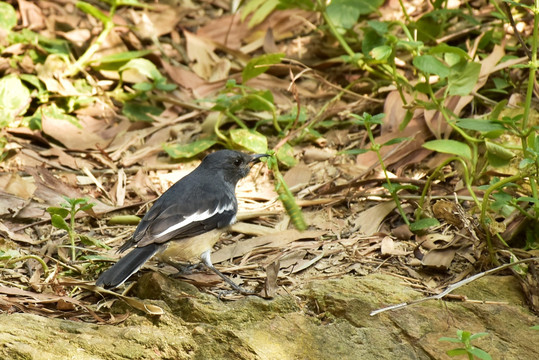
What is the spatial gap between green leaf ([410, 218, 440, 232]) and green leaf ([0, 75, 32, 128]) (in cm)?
393

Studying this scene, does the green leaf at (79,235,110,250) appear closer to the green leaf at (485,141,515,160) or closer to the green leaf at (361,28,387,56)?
the green leaf at (485,141,515,160)

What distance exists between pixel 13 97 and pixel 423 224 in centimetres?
414

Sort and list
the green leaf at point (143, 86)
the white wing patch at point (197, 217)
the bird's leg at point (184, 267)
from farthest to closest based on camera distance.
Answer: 1. the green leaf at point (143, 86)
2. the bird's leg at point (184, 267)
3. the white wing patch at point (197, 217)

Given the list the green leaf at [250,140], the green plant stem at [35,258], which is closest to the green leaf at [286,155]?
the green leaf at [250,140]

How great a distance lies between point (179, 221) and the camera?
4863 millimetres

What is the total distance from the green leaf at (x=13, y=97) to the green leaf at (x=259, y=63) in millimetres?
2160

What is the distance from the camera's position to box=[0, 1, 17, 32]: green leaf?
7.22m

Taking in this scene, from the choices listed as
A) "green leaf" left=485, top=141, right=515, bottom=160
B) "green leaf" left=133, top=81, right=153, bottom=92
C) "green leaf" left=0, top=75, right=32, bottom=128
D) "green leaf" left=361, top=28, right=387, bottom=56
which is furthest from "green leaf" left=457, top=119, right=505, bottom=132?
"green leaf" left=0, top=75, right=32, bottom=128

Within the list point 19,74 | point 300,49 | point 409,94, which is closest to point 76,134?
point 19,74

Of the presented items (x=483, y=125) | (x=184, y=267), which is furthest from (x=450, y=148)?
(x=184, y=267)

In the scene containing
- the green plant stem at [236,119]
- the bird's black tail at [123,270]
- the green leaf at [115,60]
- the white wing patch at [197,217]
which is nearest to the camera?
the bird's black tail at [123,270]

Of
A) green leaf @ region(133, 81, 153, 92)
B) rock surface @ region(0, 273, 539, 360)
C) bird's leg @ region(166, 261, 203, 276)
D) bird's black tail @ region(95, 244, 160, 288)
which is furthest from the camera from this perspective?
green leaf @ region(133, 81, 153, 92)

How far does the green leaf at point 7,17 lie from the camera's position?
722 centimetres

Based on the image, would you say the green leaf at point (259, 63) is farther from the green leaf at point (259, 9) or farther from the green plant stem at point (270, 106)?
the green leaf at point (259, 9)
